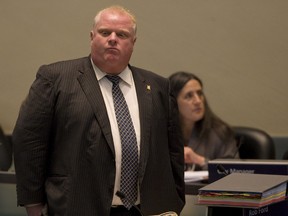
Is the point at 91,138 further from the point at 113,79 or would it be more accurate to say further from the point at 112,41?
the point at 112,41

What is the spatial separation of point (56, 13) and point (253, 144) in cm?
244

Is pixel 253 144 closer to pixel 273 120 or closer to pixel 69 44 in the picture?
pixel 273 120

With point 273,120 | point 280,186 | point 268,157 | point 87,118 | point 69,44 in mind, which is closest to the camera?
point 280,186

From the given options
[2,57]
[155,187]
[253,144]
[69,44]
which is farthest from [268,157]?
[2,57]

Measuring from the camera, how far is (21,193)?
2646 millimetres

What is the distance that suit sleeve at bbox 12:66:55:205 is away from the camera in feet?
8.63

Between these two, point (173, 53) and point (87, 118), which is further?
point (173, 53)

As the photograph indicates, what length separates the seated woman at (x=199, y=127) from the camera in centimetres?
425

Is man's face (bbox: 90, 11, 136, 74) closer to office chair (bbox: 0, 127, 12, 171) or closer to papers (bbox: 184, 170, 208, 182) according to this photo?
papers (bbox: 184, 170, 208, 182)

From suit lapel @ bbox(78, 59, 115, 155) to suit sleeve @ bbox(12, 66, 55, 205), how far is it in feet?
0.49

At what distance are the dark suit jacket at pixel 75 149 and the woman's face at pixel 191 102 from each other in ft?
5.18

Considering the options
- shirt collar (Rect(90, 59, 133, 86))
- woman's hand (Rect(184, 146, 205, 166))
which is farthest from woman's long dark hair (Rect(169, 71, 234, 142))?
shirt collar (Rect(90, 59, 133, 86))

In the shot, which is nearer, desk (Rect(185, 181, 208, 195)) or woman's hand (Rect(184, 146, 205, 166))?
desk (Rect(185, 181, 208, 195))

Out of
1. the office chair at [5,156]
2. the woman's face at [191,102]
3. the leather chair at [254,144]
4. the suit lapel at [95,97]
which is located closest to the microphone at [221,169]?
the suit lapel at [95,97]
